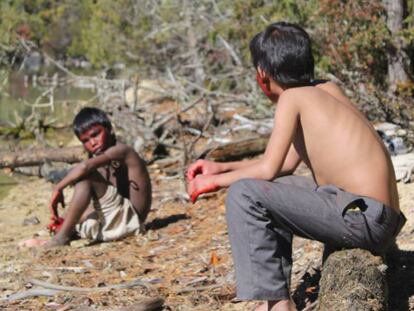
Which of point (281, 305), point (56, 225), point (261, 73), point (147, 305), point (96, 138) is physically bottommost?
point (56, 225)

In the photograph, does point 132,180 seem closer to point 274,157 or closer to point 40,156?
point 274,157

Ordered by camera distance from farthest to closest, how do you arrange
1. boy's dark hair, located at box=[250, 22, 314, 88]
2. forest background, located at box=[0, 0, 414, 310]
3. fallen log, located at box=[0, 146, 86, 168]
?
1. fallen log, located at box=[0, 146, 86, 168]
2. forest background, located at box=[0, 0, 414, 310]
3. boy's dark hair, located at box=[250, 22, 314, 88]

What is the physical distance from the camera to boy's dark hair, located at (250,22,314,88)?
11.4 feet

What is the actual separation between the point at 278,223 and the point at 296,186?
208mm

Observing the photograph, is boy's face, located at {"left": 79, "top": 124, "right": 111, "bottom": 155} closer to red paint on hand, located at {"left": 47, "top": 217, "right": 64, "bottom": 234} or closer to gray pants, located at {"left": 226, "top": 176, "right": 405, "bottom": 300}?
red paint on hand, located at {"left": 47, "top": 217, "right": 64, "bottom": 234}

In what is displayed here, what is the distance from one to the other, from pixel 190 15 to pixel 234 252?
44.3ft

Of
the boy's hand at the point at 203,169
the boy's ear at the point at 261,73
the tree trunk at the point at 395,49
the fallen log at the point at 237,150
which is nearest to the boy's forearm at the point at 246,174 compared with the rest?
the boy's hand at the point at 203,169

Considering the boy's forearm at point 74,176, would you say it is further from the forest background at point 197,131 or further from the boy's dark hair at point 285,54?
the boy's dark hair at point 285,54

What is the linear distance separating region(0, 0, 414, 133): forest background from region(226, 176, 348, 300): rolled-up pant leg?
4423mm

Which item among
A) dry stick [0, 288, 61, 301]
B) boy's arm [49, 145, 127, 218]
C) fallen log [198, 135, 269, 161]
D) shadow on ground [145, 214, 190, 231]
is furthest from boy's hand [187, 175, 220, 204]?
fallen log [198, 135, 269, 161]

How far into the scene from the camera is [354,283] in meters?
3.22

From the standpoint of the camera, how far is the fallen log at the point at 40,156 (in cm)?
1002

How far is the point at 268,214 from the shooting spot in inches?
129

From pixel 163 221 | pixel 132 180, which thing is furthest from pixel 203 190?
pixel 163 221
